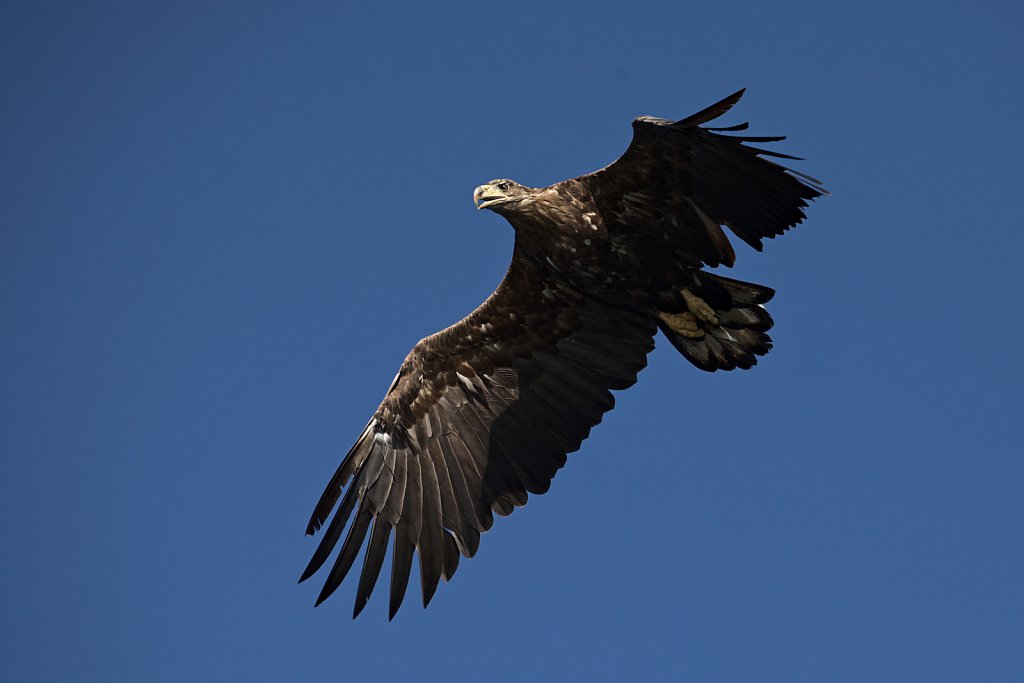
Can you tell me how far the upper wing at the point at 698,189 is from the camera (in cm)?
938

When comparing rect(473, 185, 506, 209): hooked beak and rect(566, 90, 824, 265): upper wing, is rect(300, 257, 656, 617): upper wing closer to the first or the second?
rect(473, 185, 506, 209): hooked beak

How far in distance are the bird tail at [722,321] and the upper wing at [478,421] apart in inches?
24.3

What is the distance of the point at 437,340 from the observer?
38.2 ft

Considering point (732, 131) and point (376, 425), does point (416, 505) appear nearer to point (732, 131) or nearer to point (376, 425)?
point (376, 425)

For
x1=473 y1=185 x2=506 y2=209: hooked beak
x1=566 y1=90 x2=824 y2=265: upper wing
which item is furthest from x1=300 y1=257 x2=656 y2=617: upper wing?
x1=566 y1=90 x2=824 y2=265: upper wing

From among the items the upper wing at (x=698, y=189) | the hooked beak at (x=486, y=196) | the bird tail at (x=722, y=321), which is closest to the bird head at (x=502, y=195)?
the hooked beak at (x=486, y=196)

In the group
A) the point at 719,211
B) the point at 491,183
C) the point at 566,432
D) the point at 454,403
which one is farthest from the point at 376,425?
the point at 719,211

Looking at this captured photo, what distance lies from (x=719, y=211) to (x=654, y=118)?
Answer: 111 cm

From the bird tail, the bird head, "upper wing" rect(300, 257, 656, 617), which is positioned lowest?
A: the bird tail

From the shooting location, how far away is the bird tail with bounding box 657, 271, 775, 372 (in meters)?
10.5

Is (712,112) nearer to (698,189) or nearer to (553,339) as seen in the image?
(698,189)

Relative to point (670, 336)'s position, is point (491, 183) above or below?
above

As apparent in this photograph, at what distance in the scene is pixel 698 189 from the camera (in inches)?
391

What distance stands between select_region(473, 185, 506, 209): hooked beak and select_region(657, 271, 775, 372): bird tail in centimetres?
196
